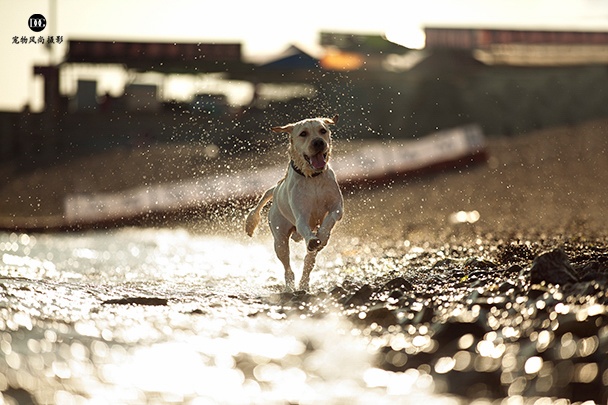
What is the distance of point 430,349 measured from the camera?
6340 mm

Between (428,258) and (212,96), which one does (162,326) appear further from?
(212,96)

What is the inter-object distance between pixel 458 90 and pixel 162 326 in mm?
35319

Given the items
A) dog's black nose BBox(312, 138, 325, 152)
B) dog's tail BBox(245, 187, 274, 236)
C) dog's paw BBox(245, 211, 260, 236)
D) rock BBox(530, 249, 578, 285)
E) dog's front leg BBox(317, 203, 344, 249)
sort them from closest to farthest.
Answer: rock BBox(530, 249, 578, 285), dog's front leg BBox(317, 203, 344, 249), dog's black nose BBox(312, 138, 325, 152), dog's tail BBox(245, 187, 274, 236), dog's paw BBox(245, 211, 260, 236)

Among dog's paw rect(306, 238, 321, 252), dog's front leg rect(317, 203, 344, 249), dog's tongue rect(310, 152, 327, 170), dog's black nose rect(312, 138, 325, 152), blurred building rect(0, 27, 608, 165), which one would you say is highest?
dog's black nose rect(312, 138, 325, 152)

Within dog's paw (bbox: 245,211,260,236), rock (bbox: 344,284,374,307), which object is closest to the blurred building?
dog's paw (bbox: 245,211,260,236)

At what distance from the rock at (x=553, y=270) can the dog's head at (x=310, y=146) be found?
209 cm

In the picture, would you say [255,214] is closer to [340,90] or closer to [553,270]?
[553,270]

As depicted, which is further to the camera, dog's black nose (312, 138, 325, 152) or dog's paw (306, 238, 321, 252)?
dog's black nose (312, 138, 325, 152)

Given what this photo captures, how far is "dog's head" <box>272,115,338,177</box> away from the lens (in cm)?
906

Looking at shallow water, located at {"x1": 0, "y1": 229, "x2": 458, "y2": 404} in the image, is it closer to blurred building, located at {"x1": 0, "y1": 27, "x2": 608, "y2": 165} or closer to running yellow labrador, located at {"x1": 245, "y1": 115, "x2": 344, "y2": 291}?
running yellow labrador, located at {"x1": 245, "y1": 115, "x2": 344, "y2": 291}

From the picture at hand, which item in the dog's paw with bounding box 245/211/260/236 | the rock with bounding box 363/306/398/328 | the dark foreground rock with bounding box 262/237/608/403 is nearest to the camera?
the dark foreground rock with bounding box 262/237/608/403

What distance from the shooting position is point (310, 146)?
9.05 m

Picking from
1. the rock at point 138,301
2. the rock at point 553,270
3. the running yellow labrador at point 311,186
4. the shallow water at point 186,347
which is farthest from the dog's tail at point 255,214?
the rock at point 553,270

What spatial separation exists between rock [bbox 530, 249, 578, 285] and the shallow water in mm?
1324
